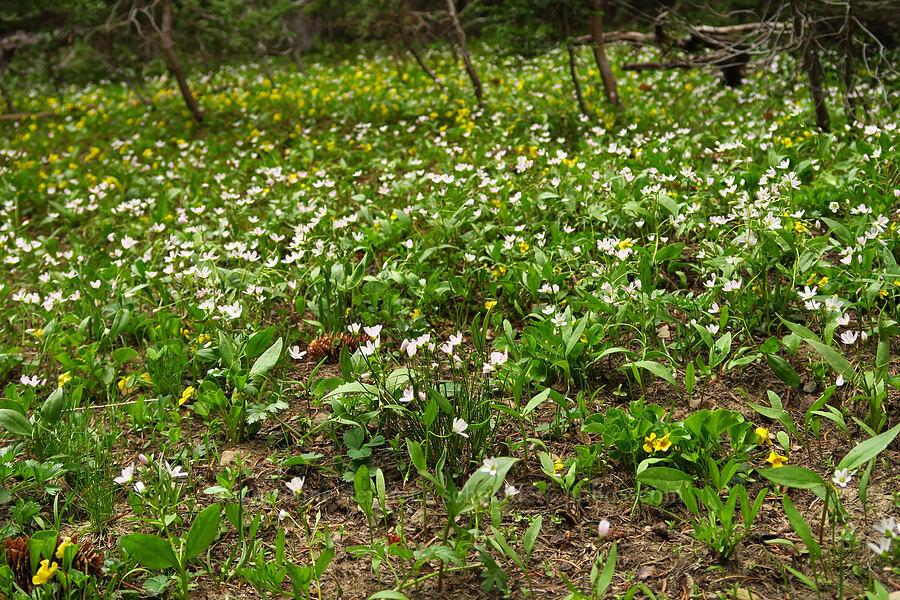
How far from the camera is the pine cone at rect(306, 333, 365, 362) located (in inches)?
122

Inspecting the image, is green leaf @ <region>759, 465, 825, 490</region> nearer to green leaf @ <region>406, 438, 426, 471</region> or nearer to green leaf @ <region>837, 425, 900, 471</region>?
green leaf @ <region>837, 425, 900, 471</region>

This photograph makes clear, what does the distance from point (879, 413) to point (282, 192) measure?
4.23 metres

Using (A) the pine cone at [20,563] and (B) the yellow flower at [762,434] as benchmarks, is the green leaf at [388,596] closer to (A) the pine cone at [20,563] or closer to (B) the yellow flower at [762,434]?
(A) the pine cone at [20,563]

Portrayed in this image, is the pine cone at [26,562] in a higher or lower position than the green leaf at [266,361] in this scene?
lower

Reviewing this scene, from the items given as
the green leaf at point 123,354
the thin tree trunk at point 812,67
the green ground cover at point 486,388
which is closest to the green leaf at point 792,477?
the green ground cover at point 486,388

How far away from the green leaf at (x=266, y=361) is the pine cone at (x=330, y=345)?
1.16 ft

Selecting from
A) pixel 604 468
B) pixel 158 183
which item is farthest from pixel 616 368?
pixel 158 183

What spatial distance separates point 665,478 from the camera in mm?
2012

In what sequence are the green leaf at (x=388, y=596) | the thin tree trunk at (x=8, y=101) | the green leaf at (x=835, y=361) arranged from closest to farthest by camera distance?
the green leaf at (x=388, y=596)
the green leaf at (x=835, y=361)
the thin tree trunk at (x=8, y=101)

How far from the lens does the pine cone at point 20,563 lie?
1.93 metres

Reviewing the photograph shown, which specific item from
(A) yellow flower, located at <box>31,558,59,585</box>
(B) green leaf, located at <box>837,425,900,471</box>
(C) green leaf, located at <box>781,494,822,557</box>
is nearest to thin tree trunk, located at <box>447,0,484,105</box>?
(B) green leaf, located at <box>837,425,900,471</box>

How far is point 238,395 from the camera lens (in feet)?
8.46

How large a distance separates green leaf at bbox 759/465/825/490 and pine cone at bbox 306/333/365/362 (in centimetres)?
180

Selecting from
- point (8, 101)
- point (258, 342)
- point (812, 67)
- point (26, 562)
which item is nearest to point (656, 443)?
point (258, 342)
